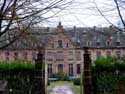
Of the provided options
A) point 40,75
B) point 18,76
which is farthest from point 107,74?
point 18,76

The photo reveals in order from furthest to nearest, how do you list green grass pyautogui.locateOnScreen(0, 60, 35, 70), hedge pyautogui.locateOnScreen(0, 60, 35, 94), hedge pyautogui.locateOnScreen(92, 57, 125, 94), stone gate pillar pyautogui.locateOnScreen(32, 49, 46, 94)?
green grass pyautogui.locateOnScreen(0, 60, 35, 70)
hedge pyautogui.locateOnScreen(0, 60, 35, 94)
stone gate pillar pyautogui.locateOnScreen(32, 49, 46, 94)
hedge pyautogui.locateOnScreen(92, 57, 125, 94)

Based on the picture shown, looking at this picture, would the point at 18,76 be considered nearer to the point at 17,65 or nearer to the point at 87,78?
the point at 17,65

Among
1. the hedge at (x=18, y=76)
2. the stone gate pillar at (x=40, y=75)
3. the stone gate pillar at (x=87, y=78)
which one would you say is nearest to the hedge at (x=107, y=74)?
the stone gate pillar at (x=87, y=78)

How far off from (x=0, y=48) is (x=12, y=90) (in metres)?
7.23

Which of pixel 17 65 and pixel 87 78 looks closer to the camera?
pixel 87 78

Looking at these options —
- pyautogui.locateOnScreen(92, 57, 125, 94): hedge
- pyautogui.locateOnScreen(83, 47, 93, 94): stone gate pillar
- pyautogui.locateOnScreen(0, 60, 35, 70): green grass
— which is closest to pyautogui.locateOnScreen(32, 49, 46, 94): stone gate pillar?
pyautogui.locateOnScreen(0, 60, 35, 70): green grass

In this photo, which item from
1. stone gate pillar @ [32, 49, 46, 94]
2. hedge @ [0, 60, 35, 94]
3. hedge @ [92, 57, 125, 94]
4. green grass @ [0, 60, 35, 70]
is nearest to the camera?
hedge @ [92, 57, 125, 94]

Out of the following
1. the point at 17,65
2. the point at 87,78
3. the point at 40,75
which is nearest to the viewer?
the point at 87,78

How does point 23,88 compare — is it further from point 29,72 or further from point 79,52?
point 79,52

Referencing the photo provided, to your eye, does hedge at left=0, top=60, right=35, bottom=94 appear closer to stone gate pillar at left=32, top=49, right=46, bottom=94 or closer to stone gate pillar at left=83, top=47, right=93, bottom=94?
stone gate pillar at left=32, top=49, right=46, bottom=94

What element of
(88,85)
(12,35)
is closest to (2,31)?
(12,35)

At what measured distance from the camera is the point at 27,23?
4.48 metres

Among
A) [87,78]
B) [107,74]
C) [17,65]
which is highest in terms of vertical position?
[17,65]

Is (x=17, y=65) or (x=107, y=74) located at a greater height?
(x=17, y=65)
